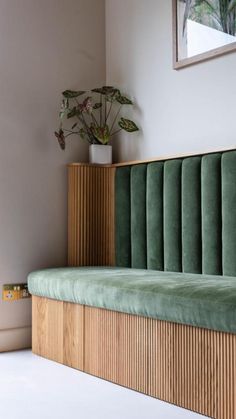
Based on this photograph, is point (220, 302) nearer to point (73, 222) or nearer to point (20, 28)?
point (73, 222)

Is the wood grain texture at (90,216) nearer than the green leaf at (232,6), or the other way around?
the green leaf at (232,6)

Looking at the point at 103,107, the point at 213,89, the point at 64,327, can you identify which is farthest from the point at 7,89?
the point at 64,327

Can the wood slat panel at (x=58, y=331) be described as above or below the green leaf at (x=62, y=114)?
below

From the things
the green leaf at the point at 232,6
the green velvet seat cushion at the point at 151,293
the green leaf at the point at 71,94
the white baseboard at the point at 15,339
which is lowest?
the white baseboard at the point at 15,339

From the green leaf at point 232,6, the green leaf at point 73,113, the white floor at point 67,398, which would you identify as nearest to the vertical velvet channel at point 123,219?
the green leaf at point 73,113

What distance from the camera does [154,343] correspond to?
240cm

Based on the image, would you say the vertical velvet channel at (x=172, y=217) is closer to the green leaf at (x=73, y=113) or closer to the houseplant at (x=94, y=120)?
the houseplant at (x=94, y=120)

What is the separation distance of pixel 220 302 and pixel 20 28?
231cm

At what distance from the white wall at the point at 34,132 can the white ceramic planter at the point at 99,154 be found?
13 centimetres

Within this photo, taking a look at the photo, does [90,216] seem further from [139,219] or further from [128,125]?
[128,125]

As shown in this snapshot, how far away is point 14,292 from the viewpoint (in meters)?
3.44

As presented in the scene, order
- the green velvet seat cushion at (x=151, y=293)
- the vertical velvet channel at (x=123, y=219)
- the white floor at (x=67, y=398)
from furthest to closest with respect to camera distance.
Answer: the vertical velvet channel at (x=123, y=219) < the white floor at (x=67, y=398) < the green velvet seat cushion at (x=151, y=293)

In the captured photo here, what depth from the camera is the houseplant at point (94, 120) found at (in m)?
3.61

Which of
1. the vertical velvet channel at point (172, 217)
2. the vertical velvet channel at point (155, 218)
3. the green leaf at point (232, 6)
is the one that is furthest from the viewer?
the vertical velvet channel at point (155, 218)
